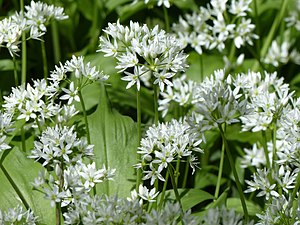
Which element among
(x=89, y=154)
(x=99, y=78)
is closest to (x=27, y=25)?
(x=99, y=78)

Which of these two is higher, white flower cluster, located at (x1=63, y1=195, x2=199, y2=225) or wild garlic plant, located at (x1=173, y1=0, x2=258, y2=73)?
wild garlic plant, located at (x1=173, y1=0, x2=258, y2=73)

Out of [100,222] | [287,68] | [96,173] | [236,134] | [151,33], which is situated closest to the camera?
[100,222]

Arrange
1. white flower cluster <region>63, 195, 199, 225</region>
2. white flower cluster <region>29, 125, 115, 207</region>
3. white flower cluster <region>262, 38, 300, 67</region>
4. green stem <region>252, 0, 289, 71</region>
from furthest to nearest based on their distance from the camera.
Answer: white flower cluster <region>262, 38, 300, 67</region>
green stem <region>252, 0, 289, 71</region>
white flower cluster <region>29, 125, 115, 207</region>
white flower cluster <region>63, 195, 199, 225</region>

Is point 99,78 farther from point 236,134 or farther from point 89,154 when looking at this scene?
point 236,134

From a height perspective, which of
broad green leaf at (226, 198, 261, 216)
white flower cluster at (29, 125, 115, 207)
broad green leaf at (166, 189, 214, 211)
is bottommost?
broad green leaf at (226, 198, 261, 216)

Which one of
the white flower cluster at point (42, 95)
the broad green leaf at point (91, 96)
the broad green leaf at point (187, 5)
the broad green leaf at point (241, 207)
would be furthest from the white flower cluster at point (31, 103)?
the broad green leaf at point (187, 5)

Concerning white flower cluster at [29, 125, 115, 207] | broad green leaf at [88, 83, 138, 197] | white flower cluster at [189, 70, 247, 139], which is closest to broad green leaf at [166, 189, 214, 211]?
broad green leaf at [88, 83, 138, 197]

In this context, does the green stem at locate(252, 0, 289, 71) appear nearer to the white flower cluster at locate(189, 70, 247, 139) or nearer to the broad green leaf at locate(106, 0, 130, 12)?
the broad green leaf at locate(106, 0, 130, 12)

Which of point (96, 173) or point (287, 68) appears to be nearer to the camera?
point (96, 173)
